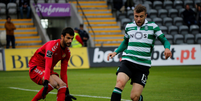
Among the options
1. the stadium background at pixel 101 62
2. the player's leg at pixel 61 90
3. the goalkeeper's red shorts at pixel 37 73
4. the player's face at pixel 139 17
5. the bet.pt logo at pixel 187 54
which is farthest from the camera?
the bet.pt logo at pixel 187 54

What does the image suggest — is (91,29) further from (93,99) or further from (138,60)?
(138,60)

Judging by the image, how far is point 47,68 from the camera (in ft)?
19.3

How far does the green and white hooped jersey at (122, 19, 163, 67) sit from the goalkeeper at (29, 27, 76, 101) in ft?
3.78

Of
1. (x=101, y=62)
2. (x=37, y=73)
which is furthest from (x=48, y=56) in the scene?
(x=101, y=62)

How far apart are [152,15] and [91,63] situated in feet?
29.3

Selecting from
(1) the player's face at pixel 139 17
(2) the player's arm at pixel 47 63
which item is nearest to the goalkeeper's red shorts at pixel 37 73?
(2) the player's arm at pixel 47 63

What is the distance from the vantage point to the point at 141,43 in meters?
5.83

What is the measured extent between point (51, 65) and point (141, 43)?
1.73 m

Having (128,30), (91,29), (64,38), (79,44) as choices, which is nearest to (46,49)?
(64,38)

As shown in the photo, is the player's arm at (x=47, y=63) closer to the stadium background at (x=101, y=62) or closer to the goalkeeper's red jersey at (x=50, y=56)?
the goalkeeper's red jersey at (x=50, y=56)

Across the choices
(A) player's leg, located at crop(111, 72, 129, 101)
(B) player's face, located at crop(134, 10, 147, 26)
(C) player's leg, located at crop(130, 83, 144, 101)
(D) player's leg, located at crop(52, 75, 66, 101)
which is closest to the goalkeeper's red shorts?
(D) player's leg, located at crop(52, 75, 66, 101)

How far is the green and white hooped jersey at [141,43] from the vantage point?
5.82m

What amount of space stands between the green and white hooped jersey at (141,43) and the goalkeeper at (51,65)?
1.15 meters

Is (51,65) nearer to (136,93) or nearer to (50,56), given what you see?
(50,56)
